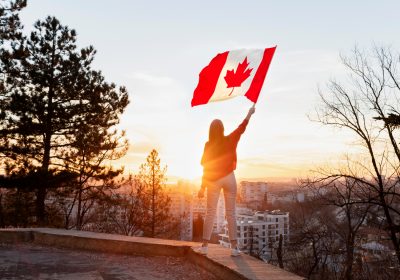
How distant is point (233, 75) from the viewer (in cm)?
631

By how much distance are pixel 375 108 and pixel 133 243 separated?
17.0 metres

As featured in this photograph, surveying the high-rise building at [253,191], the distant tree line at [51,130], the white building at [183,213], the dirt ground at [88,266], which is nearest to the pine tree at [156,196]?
the white building at [183,213]

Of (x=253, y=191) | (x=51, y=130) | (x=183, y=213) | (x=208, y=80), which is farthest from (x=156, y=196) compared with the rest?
(x=253, y=191)

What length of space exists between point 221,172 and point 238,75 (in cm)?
194

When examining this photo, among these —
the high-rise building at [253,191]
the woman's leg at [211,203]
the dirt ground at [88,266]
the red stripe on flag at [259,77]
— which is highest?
the red stripe on flag at [259,77]

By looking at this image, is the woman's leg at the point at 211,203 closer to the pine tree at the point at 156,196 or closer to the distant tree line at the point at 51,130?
the distant tree line at the point at 51,130

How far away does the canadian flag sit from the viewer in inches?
234

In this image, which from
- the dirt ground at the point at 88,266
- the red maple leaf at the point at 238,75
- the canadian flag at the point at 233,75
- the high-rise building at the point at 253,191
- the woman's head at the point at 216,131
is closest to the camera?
the dirt ground at the point at 88,266

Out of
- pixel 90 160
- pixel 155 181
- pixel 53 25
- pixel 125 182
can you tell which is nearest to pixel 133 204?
pixel 155 181

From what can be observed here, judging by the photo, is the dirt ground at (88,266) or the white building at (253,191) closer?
the dirt ground at (88,266)

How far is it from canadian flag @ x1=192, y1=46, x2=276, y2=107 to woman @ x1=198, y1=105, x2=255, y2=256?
0.87 m

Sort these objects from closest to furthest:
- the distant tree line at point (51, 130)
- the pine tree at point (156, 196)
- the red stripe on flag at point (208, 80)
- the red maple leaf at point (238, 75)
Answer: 1. the red maple leaf at point (238, 75)
2. the red stripe on flag at point (208, 80)
3. the distant tree line at point (51, 130)
4. the pine tree at point (156, 196)

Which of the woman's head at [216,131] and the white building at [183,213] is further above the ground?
the woman's head at [216,131]

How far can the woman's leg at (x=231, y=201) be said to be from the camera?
5031mm
